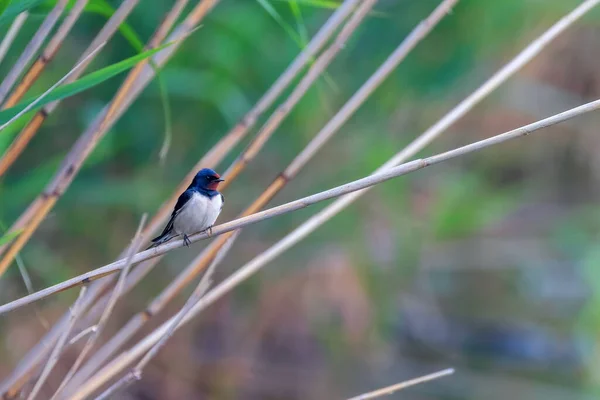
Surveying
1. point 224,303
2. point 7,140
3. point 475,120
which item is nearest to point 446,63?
point 475,120

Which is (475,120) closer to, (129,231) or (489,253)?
(489,253)

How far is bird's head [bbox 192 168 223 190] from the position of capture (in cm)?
170

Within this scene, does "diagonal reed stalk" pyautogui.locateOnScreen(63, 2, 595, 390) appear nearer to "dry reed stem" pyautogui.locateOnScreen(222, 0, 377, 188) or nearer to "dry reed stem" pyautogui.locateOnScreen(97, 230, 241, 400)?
"dry reed stem" pyautogui.locateOnScreen(222, 0, 377, 188)

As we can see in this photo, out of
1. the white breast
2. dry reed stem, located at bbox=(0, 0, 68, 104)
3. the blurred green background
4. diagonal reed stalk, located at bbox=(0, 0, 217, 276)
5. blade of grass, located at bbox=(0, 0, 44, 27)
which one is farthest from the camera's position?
the blurred green background

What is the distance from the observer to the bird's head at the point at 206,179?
1.70 meters

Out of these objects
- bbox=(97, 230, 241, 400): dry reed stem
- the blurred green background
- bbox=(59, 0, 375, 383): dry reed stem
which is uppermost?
the blurred green background

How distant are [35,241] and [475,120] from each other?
227 centimetres

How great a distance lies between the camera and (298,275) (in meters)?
3.62

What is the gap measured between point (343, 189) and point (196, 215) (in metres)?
0.54

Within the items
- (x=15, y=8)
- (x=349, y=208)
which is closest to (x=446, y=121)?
(x=15, y=8)

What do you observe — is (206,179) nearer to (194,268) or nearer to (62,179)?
(194,268)

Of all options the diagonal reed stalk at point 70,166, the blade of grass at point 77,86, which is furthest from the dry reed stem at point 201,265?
the blade of grass at point 77,86

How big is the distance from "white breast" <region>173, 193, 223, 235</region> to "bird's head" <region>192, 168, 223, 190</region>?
1.1 inches

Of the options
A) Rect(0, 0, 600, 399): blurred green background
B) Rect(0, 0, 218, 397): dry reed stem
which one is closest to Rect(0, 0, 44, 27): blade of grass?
Rect(0, 0, 218, 397): dry reed stem
